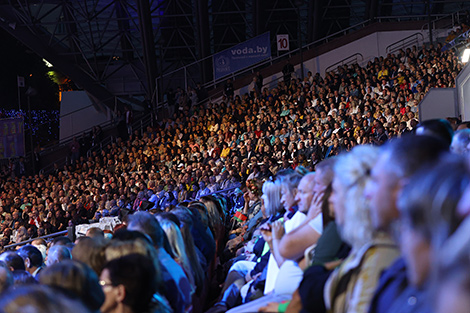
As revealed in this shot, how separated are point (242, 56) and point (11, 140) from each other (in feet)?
32.1

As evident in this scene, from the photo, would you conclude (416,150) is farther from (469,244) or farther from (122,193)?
(122,193)

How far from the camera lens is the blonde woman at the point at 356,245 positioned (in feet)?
6.34

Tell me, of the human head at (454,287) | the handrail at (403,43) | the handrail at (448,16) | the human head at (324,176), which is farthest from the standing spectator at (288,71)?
the human head at (454,287)

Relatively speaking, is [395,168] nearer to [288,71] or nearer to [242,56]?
[288,71]

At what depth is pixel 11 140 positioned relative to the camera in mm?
22969

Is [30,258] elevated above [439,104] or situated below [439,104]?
below

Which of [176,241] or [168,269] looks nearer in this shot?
[168,269]

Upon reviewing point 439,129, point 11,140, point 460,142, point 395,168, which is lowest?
point 11,140

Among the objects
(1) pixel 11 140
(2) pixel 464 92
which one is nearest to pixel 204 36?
(1) pixel 11 140

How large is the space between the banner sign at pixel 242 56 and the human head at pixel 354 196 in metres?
19.0

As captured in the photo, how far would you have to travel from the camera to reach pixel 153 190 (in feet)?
49.9

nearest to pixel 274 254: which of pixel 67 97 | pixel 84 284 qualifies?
pixel 84 284

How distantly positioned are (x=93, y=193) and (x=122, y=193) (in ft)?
4.90

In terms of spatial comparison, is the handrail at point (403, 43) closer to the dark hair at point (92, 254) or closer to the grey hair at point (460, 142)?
the grey hair at point (460, 142)
